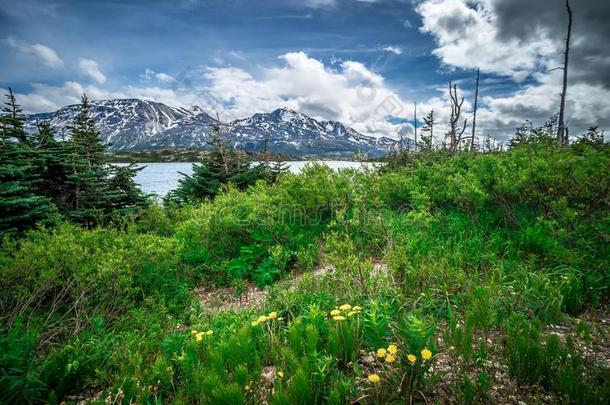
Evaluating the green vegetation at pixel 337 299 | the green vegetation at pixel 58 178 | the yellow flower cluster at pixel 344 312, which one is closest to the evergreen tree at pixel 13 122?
the green vegetation at pixel 58 178

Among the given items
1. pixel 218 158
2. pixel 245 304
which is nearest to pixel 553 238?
pixel 245 304

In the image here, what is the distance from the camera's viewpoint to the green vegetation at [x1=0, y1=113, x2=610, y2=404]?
288 cm

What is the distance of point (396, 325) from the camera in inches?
144

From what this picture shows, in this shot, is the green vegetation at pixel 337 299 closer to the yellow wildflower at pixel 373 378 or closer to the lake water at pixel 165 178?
the yellow wildflower at pixel 373 378

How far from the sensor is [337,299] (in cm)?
459

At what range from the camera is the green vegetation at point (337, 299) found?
2.88m

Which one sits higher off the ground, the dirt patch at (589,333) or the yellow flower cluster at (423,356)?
the yellow flower cluster at (423,356)

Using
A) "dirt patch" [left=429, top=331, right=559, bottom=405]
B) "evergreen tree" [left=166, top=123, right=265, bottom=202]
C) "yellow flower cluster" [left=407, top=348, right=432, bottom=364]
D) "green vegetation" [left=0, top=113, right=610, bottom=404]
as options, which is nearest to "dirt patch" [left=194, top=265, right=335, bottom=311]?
"green vegetation" [left=0, top=113, right=610, bottom=404]

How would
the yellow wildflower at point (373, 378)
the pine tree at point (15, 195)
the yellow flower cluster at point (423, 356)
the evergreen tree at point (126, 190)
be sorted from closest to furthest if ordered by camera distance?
the yellow wildflower at point (373, 378)
the yellow flower cluster at point (423, 356)
the pine tree at point (15, 195)
the evergreen tree at point (126, 190)

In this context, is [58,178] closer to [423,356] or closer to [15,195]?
[15,195]

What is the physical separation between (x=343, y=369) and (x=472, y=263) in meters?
3.91

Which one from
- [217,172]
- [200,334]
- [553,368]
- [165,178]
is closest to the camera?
[553,368]

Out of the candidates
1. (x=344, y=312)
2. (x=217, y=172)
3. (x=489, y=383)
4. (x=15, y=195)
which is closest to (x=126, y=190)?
(x=15, y=195)

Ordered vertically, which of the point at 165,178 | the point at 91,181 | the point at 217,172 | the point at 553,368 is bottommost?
the point at 165,178
